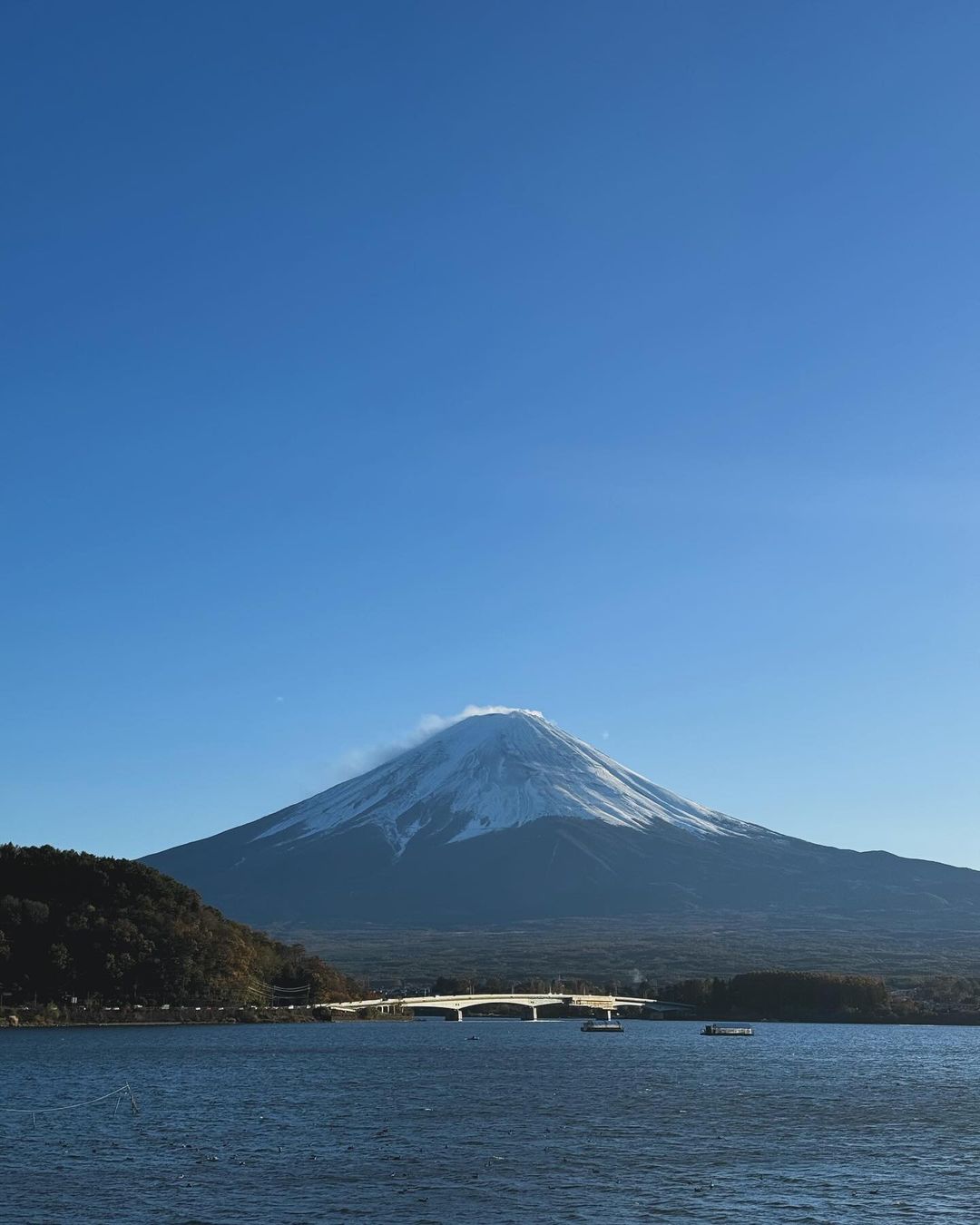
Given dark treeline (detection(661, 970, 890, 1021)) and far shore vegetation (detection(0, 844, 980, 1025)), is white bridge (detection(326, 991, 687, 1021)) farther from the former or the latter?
far shore vegetation (detection(0, 844, 980, 1025))

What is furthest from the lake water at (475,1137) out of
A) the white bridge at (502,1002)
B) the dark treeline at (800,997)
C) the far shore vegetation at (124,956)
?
the dark treeline at (800,997)

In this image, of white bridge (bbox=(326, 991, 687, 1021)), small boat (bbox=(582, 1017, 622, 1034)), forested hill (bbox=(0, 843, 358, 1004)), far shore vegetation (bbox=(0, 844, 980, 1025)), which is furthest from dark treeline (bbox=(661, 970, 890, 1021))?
forested hill (bbox=(0, 843, 358, 1004))

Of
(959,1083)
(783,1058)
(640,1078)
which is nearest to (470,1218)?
(640,1078)

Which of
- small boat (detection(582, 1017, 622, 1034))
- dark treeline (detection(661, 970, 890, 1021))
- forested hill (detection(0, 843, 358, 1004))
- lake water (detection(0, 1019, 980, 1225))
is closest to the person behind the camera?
lake water (detection(0, 1019, 980, 1225))

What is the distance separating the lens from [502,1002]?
511 ft

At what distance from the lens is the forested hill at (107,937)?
337ft

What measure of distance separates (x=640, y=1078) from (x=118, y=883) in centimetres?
4902

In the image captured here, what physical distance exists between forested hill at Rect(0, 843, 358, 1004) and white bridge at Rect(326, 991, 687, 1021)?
29.4 metres

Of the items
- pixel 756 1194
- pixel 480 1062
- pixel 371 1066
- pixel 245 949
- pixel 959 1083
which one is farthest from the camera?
pixel 245 949

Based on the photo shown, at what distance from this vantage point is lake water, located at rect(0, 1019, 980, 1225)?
121 ft

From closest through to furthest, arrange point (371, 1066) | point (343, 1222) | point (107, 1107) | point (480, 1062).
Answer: point (343, 1222) < point (107, 1107) < point (371, 1066) < point (480, 1062)

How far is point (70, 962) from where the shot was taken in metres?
102

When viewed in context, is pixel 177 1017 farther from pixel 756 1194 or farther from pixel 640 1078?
pixel 756 1194

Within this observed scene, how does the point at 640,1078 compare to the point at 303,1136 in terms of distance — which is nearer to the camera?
the point at 303,1136
